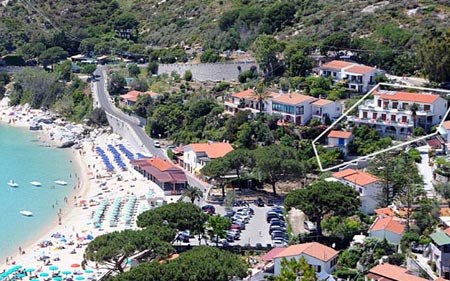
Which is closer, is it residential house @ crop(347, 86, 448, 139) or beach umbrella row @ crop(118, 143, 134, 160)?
residential house @ crop(347, 86, 448, 139)

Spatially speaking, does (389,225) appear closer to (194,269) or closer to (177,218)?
(177,218)

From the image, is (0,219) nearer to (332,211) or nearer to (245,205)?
(245,205)

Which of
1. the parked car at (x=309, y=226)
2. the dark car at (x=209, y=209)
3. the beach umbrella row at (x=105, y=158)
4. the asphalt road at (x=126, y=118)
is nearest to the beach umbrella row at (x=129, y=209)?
the asphalt road at (x=126, y=118)

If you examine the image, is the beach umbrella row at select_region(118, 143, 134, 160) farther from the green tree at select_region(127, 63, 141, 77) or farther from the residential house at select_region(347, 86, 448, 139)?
the residential house at select_region(347, 86, 448, 139)

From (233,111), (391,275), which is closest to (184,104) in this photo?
(233,111)

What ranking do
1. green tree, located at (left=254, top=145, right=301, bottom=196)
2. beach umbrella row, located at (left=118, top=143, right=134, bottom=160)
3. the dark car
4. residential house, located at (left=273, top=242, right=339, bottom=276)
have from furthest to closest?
beach umbrella row, located at (left=118, top=143, right=134, bottom=160)
green tree, located at (left=254, top=145, right=301, bottom=196)
the dark car
residential house, located at (left=273, top=242, right=339, bottom=276)

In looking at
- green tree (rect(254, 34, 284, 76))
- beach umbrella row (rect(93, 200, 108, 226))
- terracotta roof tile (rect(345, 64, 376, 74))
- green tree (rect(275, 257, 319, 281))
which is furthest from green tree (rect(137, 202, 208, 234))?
green tree (rect(254, 34, 284, 76))

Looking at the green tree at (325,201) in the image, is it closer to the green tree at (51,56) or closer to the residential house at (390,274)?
the residential house at (390,274)
